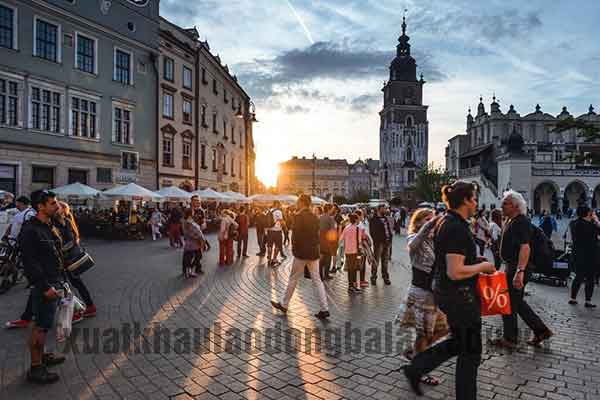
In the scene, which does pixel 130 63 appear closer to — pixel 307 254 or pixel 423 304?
pixel 307 254

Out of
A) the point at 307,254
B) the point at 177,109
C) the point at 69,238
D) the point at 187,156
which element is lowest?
the point at 307,254

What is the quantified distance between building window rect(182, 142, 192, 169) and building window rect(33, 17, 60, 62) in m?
12.1

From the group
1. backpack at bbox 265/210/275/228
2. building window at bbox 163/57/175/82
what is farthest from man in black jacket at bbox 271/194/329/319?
building window at bbox 163/57/175/82

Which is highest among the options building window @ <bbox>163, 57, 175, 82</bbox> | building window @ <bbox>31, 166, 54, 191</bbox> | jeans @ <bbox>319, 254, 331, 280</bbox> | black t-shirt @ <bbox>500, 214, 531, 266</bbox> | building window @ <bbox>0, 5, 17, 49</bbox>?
building window @ <bbox>163, 57, 175, 82</bbox>

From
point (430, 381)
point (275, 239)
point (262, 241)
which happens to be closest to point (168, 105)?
point (262, 241)

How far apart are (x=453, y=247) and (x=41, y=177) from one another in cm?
2492

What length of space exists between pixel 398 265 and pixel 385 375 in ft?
30.8

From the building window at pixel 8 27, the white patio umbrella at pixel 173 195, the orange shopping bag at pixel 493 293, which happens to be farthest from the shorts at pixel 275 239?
the building window at pixel 8 27

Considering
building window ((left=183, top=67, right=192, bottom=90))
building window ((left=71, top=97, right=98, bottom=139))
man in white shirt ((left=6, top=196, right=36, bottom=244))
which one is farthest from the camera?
building window ((left=183, top=67, right=192, bottom=90))

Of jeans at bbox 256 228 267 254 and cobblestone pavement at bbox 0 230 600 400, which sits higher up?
jeans at bbox 256 228 267 254

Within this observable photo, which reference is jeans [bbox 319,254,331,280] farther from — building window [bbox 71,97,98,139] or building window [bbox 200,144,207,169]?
building window [bbox 200,144,207,169]

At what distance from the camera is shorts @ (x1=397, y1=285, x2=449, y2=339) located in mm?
4656

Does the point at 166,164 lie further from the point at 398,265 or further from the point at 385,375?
the point at 385,375

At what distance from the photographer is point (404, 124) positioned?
112 metres
